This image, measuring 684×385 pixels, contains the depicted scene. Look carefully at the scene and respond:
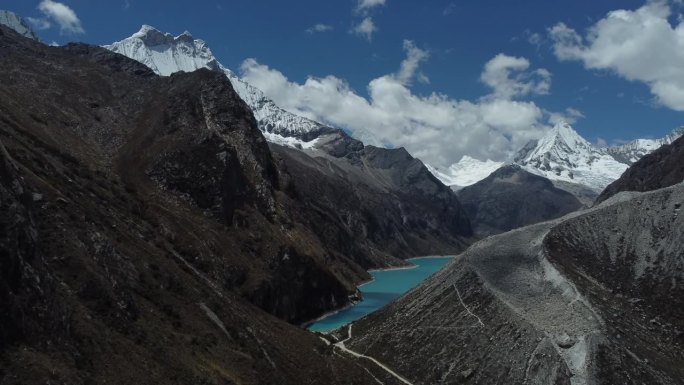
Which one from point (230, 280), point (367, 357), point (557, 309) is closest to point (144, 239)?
point (230, 280)

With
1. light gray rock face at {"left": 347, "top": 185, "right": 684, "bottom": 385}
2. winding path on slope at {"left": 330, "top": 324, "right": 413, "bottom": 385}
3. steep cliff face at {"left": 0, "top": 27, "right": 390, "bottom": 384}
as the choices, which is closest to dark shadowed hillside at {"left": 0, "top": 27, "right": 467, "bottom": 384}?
steep cliff face at {"left": 0, "top": 27, "right": 390, "bottom": 384}

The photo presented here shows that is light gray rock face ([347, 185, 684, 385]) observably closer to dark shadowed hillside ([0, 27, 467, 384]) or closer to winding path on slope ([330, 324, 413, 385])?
winding path on slope ([330, 324, 413, 385])

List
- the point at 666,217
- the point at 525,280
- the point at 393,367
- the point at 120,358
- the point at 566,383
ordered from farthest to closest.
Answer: the point at 666,217 → the point at 525,280 → the point at 393,367 → the point at 566,383 → the point at 120,358

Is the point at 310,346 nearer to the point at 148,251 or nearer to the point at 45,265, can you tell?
the point at 148,251

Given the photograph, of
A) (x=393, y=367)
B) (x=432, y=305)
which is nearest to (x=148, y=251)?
(x=393, y=367)

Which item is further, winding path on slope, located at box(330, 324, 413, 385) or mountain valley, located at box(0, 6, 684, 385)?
winding path on slope, located at box(330, 324, 413, 385)

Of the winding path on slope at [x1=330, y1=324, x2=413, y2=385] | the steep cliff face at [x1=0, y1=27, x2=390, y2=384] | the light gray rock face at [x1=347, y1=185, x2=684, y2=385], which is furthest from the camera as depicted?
the winding path on slope at [x1=330, y1=324, x2=413, y2=385]

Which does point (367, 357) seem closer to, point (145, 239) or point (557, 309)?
point (557, 309)
